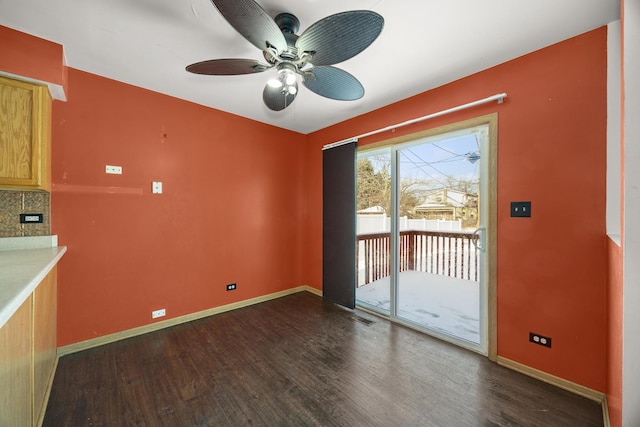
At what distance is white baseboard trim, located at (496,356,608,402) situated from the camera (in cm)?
169

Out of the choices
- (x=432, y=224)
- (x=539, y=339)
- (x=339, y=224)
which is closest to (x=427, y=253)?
(x=432, y=224)

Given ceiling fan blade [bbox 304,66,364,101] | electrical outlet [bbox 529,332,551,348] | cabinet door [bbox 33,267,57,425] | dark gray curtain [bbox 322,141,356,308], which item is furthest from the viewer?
dark gray curtain [bbox 322,141,356,308]

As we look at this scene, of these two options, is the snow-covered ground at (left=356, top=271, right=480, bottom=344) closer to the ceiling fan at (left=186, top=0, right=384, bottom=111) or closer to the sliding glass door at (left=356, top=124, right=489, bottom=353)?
the sliding glass door at (left=356, top=124, right=489, bottom=353)

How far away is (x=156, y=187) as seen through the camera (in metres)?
2.68

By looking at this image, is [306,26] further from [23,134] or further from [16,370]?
[16,370]

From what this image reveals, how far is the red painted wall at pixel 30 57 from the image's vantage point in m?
1.74

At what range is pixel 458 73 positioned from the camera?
7.38 ft

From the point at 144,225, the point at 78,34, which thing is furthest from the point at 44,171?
the point at 78,34

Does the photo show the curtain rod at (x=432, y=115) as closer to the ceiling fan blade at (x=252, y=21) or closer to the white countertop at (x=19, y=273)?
the ceiling fan blade at (x=252, y=21)

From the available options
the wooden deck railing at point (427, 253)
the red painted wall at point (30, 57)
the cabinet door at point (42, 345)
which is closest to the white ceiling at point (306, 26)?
the red painted wall at point (30, 57)

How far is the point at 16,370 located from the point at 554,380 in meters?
3.21

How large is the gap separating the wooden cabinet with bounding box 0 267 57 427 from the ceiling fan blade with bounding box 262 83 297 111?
1856 mm

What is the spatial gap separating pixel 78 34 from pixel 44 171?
1.06 metres

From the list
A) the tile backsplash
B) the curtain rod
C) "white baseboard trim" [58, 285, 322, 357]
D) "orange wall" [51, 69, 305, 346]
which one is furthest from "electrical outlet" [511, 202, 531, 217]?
the tile backsplash
